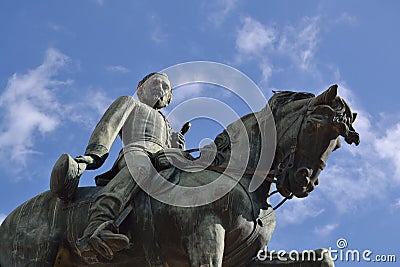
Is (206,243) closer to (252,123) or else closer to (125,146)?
(252,123)

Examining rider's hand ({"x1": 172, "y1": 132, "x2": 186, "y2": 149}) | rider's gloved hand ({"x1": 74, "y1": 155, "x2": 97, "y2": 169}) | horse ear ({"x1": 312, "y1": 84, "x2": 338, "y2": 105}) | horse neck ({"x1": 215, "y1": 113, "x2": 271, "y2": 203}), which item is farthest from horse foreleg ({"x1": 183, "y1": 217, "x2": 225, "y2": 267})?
rider's hand ({"x1": 172, "y1": 132, "x2": 186, "y2": 149})

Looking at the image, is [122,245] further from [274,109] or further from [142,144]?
[274,109]

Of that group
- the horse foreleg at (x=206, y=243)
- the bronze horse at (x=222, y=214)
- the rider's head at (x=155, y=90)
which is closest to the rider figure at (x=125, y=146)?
the rider's head at (x=155, y=90)

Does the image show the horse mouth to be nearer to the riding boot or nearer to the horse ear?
the horse ear

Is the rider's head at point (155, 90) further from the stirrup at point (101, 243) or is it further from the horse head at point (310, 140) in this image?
the stirrup at point (101, 243)

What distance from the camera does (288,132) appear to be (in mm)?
9711

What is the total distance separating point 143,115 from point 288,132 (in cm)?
229

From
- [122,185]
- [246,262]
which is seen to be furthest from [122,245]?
[246,262]

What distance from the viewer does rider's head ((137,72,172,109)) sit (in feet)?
38.1

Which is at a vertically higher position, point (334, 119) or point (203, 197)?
point (334, 119)

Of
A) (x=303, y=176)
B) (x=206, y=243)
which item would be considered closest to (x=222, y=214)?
(x=206, y=243)

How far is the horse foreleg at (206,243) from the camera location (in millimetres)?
8969

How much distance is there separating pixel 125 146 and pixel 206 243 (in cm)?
212

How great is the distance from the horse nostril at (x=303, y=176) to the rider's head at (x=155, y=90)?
116 inches
